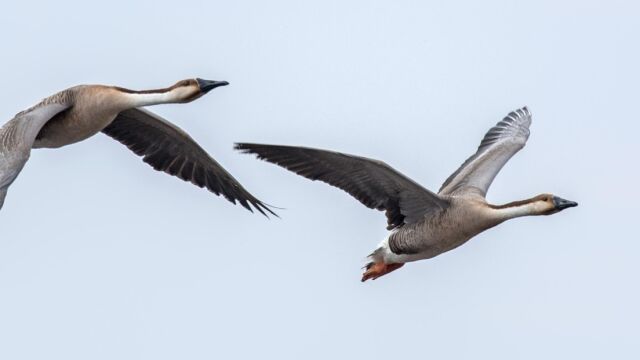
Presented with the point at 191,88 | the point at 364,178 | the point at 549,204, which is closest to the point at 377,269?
the point at 364,178

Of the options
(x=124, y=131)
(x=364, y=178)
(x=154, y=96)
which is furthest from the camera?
(x=124, y=131)

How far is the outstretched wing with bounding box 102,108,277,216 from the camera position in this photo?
1777cm

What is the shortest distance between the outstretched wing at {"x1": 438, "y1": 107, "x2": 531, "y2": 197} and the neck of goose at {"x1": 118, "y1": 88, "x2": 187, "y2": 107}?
11.4 feet

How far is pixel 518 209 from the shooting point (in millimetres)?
16453

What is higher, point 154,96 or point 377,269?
point 154,96

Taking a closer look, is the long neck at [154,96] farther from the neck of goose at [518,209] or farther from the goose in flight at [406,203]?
the neck of goose at [518,209]

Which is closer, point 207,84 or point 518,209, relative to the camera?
point 207,84

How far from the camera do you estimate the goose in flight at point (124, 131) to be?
49.2 ft

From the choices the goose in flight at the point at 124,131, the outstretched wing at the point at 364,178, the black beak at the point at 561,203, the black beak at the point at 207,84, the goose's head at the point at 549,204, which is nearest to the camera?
the goose in flight at the point at 124,131

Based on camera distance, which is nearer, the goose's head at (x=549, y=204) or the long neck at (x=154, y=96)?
the long neck at (x=154, y=96)

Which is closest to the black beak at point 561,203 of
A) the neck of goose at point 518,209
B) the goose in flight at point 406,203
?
the goose in flight at point 406,203

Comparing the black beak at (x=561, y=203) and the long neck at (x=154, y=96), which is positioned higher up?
the long neck at (x=154, y=96)

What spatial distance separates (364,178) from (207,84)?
2.03 metres

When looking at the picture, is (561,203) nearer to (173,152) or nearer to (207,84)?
(207,84)
